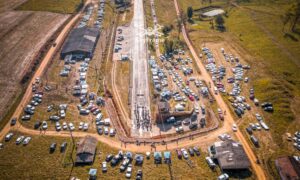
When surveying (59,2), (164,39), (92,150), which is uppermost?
(59,2)

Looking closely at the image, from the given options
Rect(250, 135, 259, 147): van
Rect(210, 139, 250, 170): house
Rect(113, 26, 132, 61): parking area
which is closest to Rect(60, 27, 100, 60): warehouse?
Rect(113, 26, 132, 61): parking area

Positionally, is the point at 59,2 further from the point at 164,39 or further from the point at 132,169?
the point at 132,169

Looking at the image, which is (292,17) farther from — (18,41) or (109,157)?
(18,41)

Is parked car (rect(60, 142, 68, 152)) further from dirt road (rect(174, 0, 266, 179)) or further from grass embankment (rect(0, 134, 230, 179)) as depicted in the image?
dirt road (rect(174, 0, 266, 179))

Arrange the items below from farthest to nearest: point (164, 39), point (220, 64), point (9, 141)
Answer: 1. point (164, 39)
2. point (220, 64)
3. point (9, 141)

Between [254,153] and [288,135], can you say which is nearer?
[254,153]

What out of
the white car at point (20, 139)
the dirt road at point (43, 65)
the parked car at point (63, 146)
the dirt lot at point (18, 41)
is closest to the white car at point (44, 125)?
the white car at point (20, 139)

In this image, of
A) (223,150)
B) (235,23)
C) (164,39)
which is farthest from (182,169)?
(235,23)
